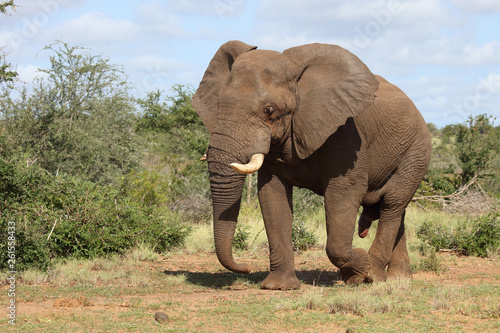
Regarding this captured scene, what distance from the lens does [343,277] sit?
8344mm

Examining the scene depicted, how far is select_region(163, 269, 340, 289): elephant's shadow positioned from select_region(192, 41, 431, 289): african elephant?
0.67m

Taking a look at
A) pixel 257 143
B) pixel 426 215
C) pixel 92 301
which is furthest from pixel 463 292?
pixel 426 215

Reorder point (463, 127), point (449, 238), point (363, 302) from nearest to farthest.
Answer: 1. point (363, 302)
2. point (449, 238)
3. point (463, 127)

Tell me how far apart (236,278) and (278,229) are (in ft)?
4.66

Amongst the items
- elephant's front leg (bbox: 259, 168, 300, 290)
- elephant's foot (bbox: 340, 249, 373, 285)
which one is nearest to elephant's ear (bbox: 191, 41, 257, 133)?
elephant's front leg (bbox: 259, 168, 300, 290)

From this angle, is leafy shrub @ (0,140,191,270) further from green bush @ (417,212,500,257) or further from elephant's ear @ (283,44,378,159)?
green bush @ (417,212,500,257)

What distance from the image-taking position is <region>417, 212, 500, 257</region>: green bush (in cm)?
1185

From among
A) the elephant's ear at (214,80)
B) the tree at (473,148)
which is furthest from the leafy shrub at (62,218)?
the tree at (473,148)

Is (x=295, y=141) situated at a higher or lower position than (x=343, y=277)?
higher

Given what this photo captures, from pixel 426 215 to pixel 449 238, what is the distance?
295 cm

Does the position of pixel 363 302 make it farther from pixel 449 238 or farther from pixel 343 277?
pixel 449 238

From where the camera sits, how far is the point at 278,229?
315 inches

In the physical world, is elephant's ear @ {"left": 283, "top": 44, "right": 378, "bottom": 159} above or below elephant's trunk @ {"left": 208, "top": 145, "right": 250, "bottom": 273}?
above

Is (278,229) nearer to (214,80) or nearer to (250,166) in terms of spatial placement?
(250,166)
